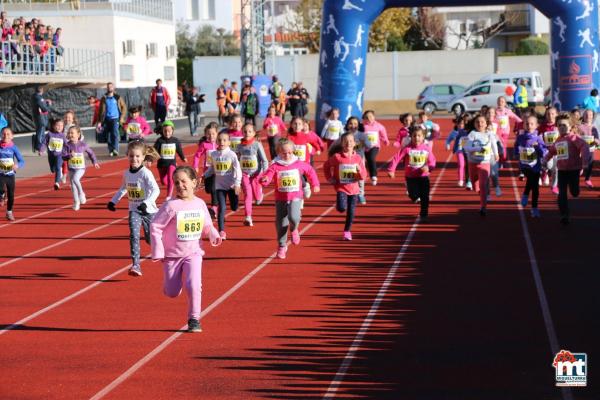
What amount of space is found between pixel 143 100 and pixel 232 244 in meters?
30.9

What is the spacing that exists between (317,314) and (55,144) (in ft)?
39.9

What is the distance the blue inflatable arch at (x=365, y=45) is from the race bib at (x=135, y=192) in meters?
17.0

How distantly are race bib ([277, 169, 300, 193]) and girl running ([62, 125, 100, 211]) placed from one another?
6.44m

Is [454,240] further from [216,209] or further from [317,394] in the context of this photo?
[317,394]

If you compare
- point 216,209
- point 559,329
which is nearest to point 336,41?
point 216,209

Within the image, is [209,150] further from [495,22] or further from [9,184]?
[495,22]

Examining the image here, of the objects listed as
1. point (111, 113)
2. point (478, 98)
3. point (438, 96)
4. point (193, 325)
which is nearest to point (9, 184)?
point (193, 325)

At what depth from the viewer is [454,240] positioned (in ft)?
54.3

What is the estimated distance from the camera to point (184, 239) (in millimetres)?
10758

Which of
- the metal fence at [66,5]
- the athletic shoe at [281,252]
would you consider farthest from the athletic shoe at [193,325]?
the metal fence at [66,5]

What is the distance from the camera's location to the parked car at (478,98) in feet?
180

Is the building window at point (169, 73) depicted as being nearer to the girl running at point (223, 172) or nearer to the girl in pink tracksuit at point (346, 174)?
the girl running at point (223, 172)

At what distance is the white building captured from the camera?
84.5 metres

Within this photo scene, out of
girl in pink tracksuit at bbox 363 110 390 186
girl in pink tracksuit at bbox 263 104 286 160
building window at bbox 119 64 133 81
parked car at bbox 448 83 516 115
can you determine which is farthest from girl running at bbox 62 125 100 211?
parked car at bbox 448 83 516 115
